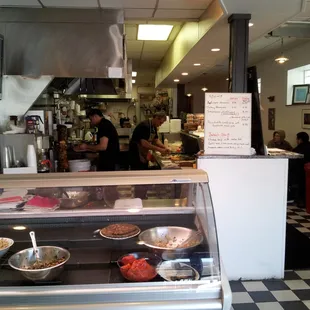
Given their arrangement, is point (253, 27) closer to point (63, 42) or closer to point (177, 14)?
point (177, 14)

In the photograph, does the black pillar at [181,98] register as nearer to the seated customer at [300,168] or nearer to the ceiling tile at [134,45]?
the ceiling tile at [134,45]

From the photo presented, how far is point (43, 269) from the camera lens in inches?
60.7

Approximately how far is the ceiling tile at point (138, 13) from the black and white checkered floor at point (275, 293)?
2935 millimetres

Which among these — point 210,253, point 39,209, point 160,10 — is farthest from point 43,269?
point 160,10

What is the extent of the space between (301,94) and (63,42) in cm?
509

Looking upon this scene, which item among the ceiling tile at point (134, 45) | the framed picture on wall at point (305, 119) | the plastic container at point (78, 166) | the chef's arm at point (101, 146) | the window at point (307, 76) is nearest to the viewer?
the plastic container at point (78, 166)

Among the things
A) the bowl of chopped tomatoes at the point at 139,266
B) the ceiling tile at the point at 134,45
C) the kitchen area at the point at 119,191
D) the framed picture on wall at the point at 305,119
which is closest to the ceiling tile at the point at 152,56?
the ceiling tile at the point at 134,45

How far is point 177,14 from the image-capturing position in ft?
12.8

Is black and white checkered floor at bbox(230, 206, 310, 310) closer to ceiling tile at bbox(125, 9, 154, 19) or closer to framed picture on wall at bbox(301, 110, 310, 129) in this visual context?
ceiling tile at bbox(125, 9, 154, 19)

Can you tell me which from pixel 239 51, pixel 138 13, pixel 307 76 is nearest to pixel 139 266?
pixel 239 51

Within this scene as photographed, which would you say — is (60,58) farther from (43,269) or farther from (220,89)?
(220,89)

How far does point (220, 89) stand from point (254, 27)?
746 cm

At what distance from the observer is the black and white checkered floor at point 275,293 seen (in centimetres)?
282

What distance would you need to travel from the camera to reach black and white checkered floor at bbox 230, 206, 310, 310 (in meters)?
2.82
